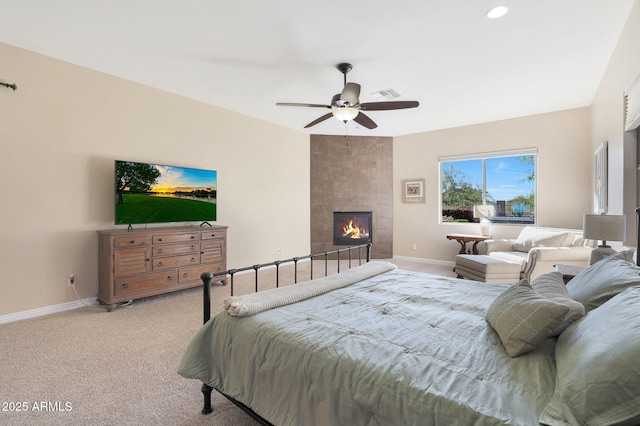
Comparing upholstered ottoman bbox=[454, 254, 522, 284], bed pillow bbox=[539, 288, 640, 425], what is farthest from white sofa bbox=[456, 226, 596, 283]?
bed pillow bbox=[539, 288, 640, 425]

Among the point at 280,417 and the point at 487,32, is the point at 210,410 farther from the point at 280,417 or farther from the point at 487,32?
the point at 487,32

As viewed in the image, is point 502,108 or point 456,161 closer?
point 502,108

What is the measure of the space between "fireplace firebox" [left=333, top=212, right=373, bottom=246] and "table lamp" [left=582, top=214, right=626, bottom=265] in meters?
4.38

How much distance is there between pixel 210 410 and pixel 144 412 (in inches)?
15.1

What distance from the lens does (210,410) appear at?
180 cm

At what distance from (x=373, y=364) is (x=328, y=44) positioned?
295 cm

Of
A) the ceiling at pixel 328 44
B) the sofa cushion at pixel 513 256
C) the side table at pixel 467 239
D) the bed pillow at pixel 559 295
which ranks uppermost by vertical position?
the ceiling at pixel 328 44

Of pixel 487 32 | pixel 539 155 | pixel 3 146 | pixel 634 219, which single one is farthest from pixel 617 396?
pixel 539 155

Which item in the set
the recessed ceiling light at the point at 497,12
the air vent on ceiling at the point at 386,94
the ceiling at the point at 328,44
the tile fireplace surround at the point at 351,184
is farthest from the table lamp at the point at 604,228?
the tile fireplace surround at the point at 351,184


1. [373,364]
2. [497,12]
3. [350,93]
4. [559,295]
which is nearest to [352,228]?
[350,93]

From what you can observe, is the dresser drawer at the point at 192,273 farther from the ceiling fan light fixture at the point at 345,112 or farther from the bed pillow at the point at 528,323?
the bed pillow at the point at 528,323

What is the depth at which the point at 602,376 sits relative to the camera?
83 centimetres

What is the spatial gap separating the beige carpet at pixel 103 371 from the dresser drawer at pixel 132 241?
739 millimetres

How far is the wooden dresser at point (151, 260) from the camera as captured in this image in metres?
3.48
